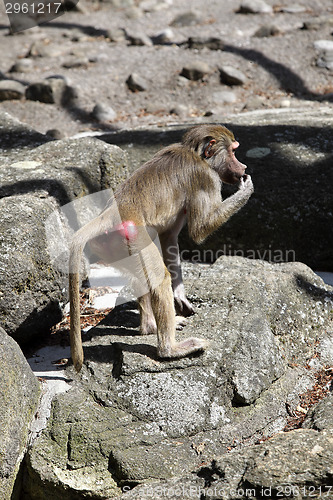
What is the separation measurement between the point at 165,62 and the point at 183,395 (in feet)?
33.3

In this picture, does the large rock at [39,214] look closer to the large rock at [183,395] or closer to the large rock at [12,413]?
the large rock at [183,395]

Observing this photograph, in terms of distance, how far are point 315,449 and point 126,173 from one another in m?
3.95

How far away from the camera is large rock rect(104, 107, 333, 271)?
6586mm

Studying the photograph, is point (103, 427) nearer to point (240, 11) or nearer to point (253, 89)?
point (253, 89)

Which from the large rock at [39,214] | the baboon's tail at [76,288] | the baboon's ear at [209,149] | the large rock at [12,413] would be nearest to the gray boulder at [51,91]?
the large rock at [39,214]

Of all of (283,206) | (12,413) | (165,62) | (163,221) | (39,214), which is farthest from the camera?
(165,62)

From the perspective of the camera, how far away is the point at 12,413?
379 centimetres

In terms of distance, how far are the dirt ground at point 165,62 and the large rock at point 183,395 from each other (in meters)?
6.45

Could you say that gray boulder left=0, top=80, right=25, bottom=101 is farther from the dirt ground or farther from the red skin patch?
the red skin patch

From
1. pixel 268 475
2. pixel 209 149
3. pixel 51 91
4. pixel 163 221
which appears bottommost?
pixel 51 91

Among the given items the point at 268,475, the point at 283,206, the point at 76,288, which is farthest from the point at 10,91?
the point at 268,475

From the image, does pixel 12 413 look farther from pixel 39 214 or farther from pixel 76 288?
pixel 39 214

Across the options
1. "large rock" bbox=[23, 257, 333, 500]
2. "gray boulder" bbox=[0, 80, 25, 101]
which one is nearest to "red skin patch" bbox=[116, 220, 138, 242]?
"large rock" bbox=[23, 257, 333, 500]

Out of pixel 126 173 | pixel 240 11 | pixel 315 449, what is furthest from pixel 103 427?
pixel 240 11
